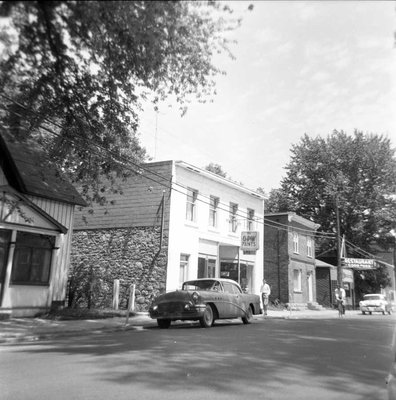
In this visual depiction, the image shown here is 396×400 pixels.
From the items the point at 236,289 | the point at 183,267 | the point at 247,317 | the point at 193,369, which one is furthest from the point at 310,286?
the point at 193,369

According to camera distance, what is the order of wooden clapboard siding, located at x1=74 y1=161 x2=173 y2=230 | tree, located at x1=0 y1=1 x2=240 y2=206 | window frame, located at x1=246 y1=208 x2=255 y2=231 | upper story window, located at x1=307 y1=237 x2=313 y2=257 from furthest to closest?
upper story window, located at x1=307 y1=237 x2=313 y2=257, window frame, located at x1=246 y1=208 x2=255 y2=231, wooden clapboard siding, located at x1=74 y1=161 x2=173 y2=230, tree, located at x1=0 y1=1 x2=240 y2=206

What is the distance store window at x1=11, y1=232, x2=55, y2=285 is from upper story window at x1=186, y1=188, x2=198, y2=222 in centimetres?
793

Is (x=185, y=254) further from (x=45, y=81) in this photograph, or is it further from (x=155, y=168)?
(x=45, y=81)

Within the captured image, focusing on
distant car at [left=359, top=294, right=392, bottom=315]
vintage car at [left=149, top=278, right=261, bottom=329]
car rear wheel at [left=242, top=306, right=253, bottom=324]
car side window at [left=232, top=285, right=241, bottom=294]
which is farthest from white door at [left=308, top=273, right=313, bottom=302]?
car side window at [left=232, top=285, right=241, bottom=294]

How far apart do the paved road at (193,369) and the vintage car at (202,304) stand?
2.72m

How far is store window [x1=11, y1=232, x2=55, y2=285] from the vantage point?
1528cm

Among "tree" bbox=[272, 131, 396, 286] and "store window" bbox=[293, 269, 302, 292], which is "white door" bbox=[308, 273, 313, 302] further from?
"tree" bbox=[272, 131, 396, 286]

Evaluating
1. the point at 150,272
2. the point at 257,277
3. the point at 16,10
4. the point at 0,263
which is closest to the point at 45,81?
the point at 16,10

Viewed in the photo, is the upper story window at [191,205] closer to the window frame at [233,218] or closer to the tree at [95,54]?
the window frame at [233,218]

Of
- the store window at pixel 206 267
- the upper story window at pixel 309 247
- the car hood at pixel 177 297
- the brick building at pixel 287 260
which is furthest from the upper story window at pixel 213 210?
the upper story window at pixel 309 247

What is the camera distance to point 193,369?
23.0ft

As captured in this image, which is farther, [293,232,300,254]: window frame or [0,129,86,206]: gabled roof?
[293,232,300,254]: window frame

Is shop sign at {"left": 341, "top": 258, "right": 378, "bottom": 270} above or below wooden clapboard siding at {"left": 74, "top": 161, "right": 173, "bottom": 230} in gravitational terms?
below

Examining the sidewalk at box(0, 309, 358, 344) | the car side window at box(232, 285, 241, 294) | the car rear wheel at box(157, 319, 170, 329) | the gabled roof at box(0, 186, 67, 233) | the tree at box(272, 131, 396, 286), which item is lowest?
the sidewalk at box(0, 309, 358, 344)
